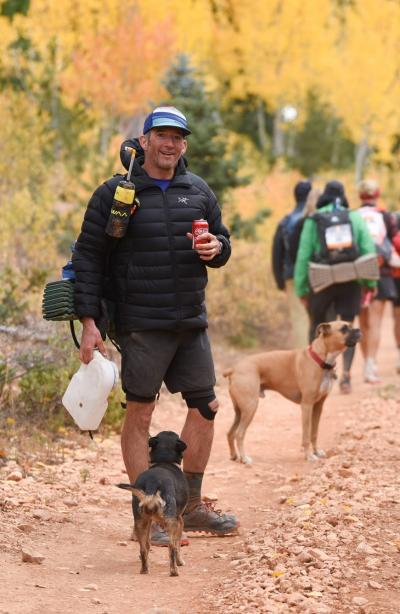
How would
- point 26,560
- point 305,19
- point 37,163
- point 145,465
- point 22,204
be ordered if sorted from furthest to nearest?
point 305,19, point 37,163, point 22,204, point 145,465, point 26,560

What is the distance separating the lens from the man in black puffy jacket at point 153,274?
5863mm

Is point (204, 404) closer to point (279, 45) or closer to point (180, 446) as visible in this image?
point (180, 446)

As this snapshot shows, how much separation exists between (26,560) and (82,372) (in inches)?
39.7

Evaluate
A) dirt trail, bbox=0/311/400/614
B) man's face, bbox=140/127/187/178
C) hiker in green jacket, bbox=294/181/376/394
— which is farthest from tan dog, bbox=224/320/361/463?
man's face, bbox=140/127/187/178

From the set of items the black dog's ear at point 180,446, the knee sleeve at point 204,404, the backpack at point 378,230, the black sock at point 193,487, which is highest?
the backpack at point 378,230

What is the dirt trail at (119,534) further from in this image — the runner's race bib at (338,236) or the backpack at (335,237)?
the runner's race bib at (338,236)

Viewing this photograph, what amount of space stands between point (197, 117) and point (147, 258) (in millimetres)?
12142

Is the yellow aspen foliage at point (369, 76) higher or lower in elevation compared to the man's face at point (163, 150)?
higher

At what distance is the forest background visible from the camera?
13.9 metres

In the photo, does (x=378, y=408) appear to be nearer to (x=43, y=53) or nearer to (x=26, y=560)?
(x=26, y=560)

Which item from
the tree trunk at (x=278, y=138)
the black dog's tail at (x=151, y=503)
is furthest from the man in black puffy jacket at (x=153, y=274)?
the tree trunk at (x=278, y=138)

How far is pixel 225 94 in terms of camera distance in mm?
38250

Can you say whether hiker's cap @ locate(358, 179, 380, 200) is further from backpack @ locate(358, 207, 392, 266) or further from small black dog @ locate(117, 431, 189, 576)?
small black dog @ locate(117, 431, 189, 576)

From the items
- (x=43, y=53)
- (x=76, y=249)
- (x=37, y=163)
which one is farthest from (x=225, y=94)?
(x=76, y=249)
